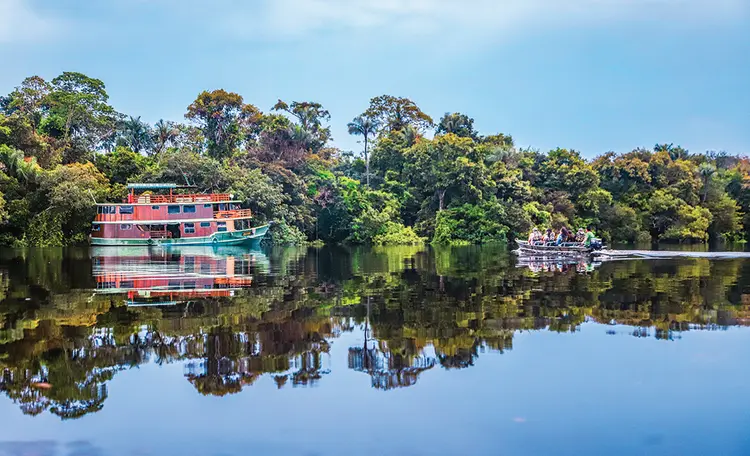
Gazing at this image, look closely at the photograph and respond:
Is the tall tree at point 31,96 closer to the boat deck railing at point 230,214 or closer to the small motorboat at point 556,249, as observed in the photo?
the boat deck railing at point 230,214

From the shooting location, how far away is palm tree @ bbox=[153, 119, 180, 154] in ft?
173

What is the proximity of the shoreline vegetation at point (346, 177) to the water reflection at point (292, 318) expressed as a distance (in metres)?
23.1

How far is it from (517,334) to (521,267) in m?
13.0

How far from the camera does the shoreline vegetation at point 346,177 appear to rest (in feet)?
131

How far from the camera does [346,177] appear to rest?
50.9m

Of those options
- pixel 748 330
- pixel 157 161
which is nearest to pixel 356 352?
pixel 748 330

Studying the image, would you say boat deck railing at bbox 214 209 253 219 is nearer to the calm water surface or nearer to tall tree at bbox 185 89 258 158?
tall tree at bbox 185 89 258 158

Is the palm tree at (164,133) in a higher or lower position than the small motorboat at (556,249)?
higher

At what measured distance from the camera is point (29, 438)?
5059mm

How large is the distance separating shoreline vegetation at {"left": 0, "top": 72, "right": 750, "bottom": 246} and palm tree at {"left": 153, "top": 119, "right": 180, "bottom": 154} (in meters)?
0.12

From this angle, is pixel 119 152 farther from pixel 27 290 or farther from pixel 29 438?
pixel 29 438

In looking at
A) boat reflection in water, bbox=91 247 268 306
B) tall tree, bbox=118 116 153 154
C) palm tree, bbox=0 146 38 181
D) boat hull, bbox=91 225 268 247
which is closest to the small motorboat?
boat reflection in water, bbox=91 247 268 306

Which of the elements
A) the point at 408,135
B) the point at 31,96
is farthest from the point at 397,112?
the point at 31,96

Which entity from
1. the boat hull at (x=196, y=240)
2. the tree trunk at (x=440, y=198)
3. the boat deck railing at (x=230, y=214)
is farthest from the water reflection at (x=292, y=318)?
the tree trunk at (x=440, y=198)
